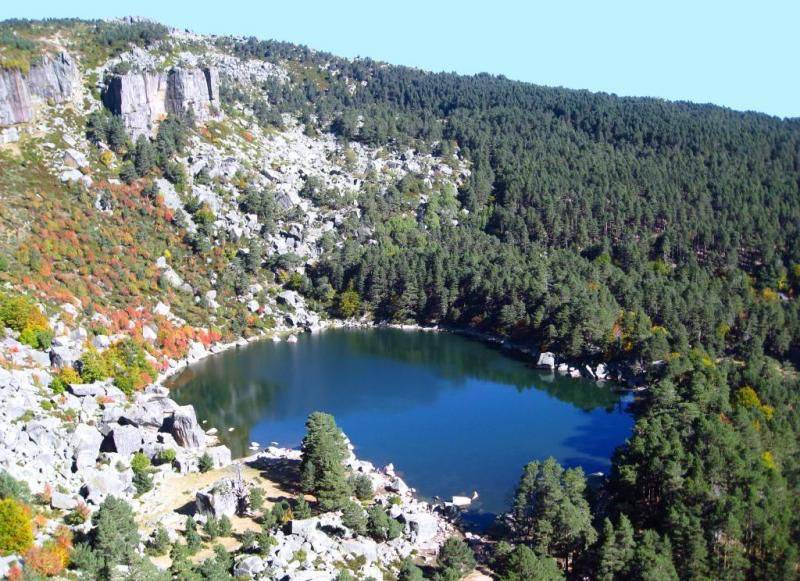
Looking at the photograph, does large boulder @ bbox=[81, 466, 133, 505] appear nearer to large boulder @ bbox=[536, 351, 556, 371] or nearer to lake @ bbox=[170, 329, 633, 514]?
lake @ bbox=[170, 329, 633, 514]

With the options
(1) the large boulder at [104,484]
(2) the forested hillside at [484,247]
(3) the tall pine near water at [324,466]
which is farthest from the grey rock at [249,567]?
(2) the forested hillside at [484,247]

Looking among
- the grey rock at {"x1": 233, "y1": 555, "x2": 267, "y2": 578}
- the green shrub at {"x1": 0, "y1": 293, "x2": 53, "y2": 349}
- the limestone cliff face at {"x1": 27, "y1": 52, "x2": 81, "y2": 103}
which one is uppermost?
the limestone cliff face at {"x1": 27, "y1": 52, "x2": 81, "y2": 103}

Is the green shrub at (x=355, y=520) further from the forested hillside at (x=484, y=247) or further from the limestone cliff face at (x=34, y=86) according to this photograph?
the limestone cliff face at (x=34, y=86)

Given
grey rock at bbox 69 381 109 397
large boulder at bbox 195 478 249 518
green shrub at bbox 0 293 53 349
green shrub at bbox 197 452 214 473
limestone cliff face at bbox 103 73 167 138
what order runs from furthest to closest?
1. limestone cliff face at bbox 103 73 167 138
2. green shrub at bbox 0 293 53 349
3. grey rock at bbox 69 381 109 397
4. green shrub at bbox 197 452 214 473
5. large boulder at bbox 195 478 249 518

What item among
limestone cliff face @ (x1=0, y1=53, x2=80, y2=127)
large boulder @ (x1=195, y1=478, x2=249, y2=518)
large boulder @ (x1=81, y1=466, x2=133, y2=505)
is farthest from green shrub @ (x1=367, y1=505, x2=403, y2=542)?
limestone cliff face @ (x1=0, y1=53, x2=80, y2=127)

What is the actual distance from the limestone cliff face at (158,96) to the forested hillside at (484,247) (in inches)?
33.1

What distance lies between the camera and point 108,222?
10494 centimetres

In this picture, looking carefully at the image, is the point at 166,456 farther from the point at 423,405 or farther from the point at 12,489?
the point at 423,405

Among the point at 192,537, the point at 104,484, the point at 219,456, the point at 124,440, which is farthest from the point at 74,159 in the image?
the point at 192,537

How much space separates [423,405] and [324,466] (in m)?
32.0

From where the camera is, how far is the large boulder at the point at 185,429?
63875mm

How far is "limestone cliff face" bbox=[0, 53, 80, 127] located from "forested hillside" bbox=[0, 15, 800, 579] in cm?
106

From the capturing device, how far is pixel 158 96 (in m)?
136

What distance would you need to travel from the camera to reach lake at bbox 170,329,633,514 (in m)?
68.3
